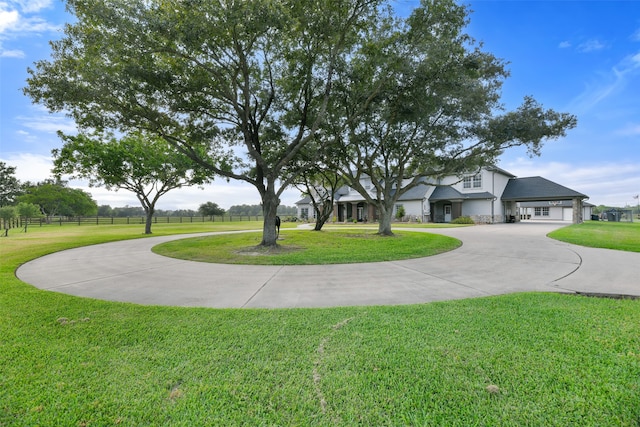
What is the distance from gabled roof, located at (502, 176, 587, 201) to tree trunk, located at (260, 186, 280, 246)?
26.4 metres

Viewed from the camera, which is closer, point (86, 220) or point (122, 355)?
point (122, 355)

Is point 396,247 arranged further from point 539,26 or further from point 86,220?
point 86,220

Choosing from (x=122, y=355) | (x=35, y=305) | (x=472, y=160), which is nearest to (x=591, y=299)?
(x=122, y=355)

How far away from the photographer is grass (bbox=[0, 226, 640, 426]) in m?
1.83

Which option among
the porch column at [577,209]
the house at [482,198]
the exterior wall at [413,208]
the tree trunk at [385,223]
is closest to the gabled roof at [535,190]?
the house at [482,198]

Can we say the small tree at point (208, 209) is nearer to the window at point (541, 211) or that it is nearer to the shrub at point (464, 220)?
the shrub at point (464, 220)

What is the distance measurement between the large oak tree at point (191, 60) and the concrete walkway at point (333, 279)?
449 centimetres

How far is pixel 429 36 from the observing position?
29.8 ft

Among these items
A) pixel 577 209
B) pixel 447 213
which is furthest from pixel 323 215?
pixel 577 209

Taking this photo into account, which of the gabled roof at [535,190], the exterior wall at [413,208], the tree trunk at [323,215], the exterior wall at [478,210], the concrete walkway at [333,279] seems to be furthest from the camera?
the exterior wall at [413,208]

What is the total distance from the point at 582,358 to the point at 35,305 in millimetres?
6770

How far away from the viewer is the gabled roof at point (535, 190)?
2426 cm

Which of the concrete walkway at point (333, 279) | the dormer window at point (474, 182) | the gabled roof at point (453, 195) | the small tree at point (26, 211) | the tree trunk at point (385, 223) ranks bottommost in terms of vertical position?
the concrete walkway at point (333, 279)

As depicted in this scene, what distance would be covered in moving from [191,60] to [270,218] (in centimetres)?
604
